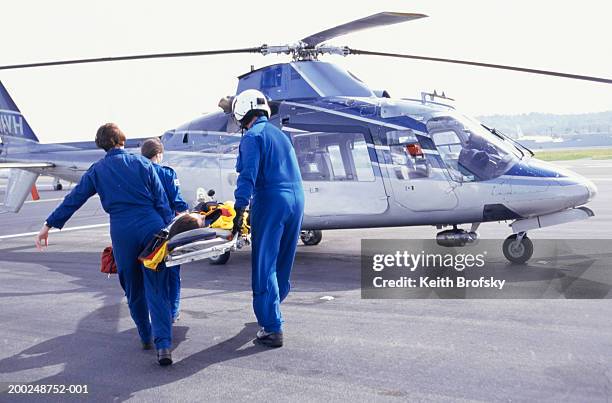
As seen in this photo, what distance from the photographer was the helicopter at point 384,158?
→ 336 inches

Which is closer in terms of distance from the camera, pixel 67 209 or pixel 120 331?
pixel 67 209

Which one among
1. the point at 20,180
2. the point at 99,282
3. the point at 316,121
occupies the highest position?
the point at 316,121

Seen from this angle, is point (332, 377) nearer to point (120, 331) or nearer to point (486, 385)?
point (486, 385)

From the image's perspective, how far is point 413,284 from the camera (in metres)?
7.90

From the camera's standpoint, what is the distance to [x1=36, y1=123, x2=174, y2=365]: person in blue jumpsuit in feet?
17.2

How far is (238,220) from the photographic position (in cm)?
548

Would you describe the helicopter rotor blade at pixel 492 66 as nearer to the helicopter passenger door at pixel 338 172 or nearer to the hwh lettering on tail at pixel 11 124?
the helicopter passenger door at pixel 338 172

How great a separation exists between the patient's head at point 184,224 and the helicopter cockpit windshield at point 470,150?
14.3 feet

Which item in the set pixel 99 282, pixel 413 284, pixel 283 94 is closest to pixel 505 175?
pixel 413 284

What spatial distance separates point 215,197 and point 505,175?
434 cm

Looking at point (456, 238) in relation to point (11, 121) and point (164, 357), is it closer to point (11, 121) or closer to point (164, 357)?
point (164, 357)

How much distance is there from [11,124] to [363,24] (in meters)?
9.82

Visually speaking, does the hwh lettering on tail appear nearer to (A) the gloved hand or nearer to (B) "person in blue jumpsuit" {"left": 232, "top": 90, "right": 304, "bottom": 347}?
(B) "person in blue jumpsuit" {"left": 232, "top": 90, "right": 304, "bottom": 347}

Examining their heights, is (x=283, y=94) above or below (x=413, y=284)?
above
